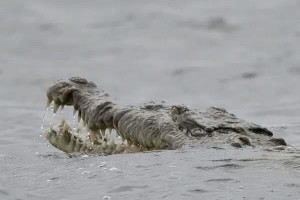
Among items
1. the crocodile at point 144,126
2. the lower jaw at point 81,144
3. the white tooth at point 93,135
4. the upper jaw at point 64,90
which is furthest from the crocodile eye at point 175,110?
the upper jaw at point 64,90

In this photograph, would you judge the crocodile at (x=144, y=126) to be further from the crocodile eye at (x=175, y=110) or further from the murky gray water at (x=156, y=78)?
the murky gray water at (x=156, y=78)

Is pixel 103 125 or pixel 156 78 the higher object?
pixel 156 78

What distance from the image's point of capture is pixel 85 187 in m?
7.00

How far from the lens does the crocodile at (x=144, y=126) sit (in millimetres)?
8578

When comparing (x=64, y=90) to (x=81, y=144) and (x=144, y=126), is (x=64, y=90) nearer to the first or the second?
(x=81, y=144)

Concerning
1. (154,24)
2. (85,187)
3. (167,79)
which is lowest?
(85,187)

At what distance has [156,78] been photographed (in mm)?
16516

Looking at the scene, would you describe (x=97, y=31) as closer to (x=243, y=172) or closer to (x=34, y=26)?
(x=34, y=26)

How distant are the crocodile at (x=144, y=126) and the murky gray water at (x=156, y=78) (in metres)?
0.34

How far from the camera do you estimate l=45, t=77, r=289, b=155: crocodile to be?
8.58 metres

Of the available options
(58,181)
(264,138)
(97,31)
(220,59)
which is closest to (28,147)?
(264,138)

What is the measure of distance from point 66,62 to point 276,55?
3437 millimetres

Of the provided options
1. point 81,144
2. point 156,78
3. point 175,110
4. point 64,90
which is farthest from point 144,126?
point 156,78

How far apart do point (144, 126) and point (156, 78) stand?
306 inches
